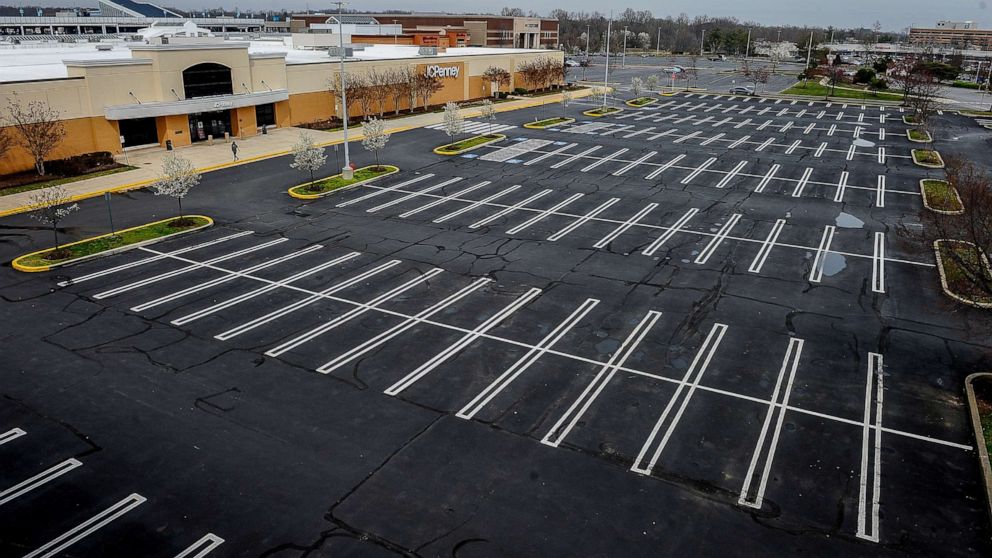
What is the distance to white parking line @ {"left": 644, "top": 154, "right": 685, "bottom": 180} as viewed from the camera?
37.0 meters

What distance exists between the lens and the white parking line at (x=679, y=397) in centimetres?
1288

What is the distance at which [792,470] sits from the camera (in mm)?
12648

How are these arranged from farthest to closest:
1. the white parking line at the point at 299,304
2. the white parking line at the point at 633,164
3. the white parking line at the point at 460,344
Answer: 1. the white parking line at the point at 633,164
2. the white parking line at the point at 299,304
3. the white parking line at the point at 460,344

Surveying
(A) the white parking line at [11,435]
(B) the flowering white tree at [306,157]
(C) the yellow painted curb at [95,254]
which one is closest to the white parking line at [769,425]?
(A) the white parking line at [11,435]

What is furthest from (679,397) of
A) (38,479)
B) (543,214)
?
(543,214)

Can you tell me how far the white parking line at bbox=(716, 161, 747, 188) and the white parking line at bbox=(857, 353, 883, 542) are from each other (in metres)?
19.8

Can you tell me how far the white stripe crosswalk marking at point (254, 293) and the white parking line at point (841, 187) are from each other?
950 inches

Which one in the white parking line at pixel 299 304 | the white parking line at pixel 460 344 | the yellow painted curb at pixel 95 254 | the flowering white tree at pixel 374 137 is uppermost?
the flowering white tree at pixel 374 137

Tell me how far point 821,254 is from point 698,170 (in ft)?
49.7

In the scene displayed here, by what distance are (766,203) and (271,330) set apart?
24160 mm

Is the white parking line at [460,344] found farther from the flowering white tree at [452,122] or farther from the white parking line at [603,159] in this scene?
the flowering white tree at [452,122]

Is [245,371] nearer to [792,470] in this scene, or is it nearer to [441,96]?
[792,470]

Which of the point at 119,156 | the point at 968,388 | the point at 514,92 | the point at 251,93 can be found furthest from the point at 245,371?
the point at 514,92

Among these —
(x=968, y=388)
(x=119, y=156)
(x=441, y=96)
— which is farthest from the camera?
(x=441, y=96)
